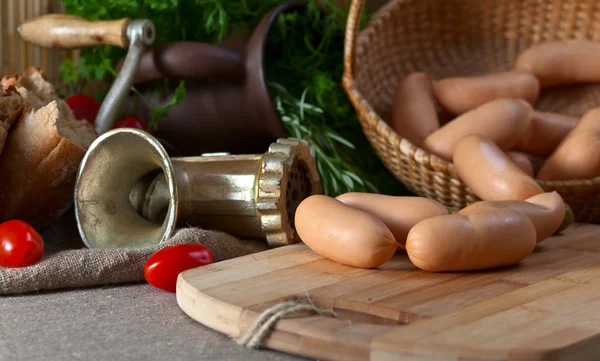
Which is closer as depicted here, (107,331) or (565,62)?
(107,331)

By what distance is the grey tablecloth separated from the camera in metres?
0.95

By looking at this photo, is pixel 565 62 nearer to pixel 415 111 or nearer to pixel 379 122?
pixel 415 111

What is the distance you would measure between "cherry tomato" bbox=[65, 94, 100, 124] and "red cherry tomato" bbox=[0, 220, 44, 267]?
64 centimetres

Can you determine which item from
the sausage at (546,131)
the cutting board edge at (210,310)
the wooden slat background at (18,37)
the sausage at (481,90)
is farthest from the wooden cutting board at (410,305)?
the wooden slat background at (18,37)

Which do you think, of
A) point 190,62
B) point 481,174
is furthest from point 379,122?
point 190,62

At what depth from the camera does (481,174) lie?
149cm

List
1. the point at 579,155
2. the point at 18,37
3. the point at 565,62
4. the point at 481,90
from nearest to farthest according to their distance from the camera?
the point at 579,155 < the point at 481,90 < the point at 565,62 < the point at 18,37

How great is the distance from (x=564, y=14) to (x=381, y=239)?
1.40 metres

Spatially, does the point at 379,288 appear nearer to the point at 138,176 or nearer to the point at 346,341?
the point at 346,341

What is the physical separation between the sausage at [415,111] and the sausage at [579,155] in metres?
0.31

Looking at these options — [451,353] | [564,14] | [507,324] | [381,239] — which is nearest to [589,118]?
[564,14]

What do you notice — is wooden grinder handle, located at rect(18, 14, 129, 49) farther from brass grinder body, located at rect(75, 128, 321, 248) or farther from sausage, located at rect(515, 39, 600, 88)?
sausage, located at rect(515, 39, 600, 88)

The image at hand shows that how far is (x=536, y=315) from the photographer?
0.95 metres

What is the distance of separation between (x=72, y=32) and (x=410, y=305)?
1.30m
